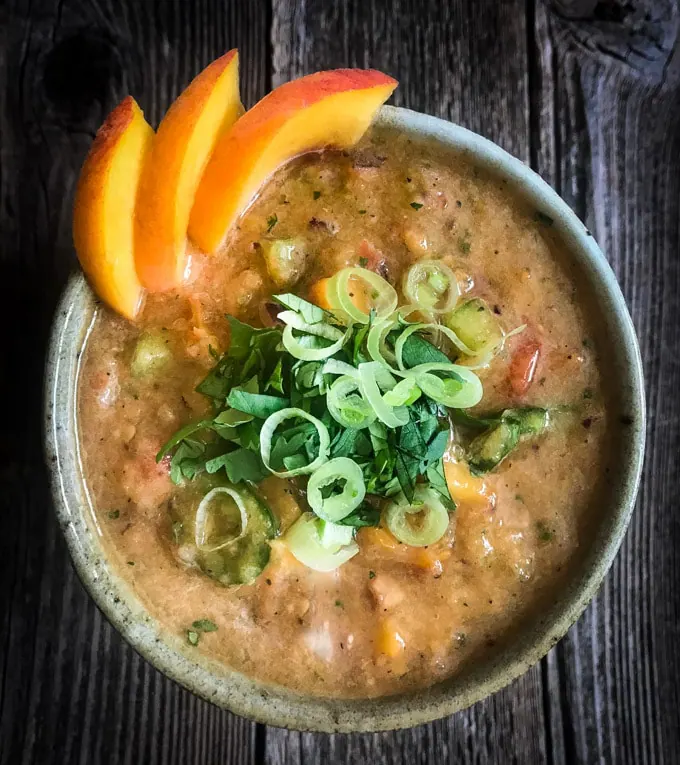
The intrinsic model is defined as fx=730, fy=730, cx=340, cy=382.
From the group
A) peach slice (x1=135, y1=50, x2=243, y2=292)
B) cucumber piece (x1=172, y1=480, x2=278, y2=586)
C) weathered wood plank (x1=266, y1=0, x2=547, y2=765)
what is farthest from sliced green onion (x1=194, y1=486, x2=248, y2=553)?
weathered wood plank (x1=266, y1=0, x2=547, y2=765)

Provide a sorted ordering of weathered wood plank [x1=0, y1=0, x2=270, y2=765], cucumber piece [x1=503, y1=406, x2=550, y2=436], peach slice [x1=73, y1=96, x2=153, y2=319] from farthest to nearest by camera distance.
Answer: weathered wood plank [x1=0, y1=0, x2=270, y2=765]
cucumber piece [x1=503, y1=406, x2=550, y2=436]
peach slice [x1=73, y1=96, x2=153, y2=319]

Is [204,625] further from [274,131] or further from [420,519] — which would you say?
[274,131]

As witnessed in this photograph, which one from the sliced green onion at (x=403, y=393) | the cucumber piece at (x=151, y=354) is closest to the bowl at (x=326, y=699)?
the cucumber piece at (x=151, y=354)

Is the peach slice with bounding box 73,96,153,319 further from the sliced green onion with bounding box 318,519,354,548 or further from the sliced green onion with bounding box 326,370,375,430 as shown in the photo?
the sliced green onion with bounding box 318,519,354,548

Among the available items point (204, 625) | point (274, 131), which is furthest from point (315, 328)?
point (204, 625)

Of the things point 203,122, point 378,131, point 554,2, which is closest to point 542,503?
point 378,131

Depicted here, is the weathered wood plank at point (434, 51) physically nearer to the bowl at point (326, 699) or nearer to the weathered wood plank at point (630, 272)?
the weathered wood plank at point (630, 272)
